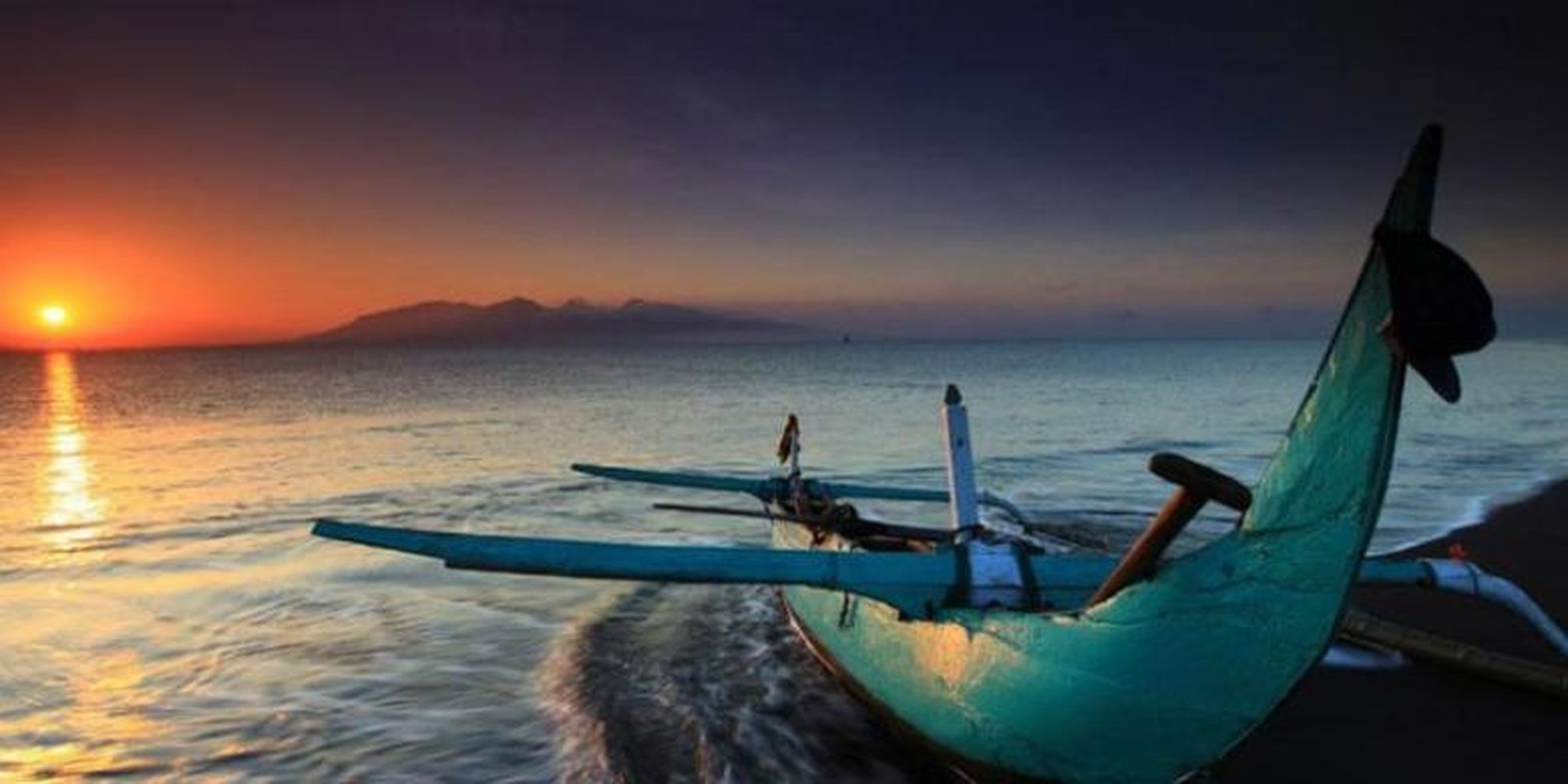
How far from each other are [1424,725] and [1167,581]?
463cm

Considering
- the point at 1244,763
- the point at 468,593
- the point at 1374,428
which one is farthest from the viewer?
the point at 468,593

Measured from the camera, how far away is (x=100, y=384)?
89.9m

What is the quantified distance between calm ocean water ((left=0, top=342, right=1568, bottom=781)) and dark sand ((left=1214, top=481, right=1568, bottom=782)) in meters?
2.97

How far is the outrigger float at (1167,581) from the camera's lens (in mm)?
4129

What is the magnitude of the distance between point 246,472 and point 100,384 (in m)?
81.2

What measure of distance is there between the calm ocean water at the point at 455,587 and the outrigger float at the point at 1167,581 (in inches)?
81.6

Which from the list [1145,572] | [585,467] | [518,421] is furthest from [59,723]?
[518,421]

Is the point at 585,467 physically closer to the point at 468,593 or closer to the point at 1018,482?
the point at 468,593

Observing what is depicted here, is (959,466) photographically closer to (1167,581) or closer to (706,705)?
(1167,581)

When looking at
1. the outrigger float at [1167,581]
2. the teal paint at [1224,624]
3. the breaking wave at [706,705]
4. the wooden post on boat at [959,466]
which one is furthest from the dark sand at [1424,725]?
the breaking wave at [706,705]


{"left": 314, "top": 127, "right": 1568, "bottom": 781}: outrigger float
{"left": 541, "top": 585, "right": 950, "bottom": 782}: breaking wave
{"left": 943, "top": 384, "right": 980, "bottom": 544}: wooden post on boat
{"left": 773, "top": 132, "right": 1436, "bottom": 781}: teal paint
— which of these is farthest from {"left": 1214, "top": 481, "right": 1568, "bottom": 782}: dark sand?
{"left": 541, "top": 585, "right": 950, "bottom": 782}: breaking wave

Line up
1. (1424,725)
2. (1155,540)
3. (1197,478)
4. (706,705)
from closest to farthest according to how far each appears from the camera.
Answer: (1197,478), (1155,540), (1424,725), (706,705)

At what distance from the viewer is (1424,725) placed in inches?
297

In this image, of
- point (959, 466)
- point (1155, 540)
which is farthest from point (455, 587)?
point (1155, 540)
